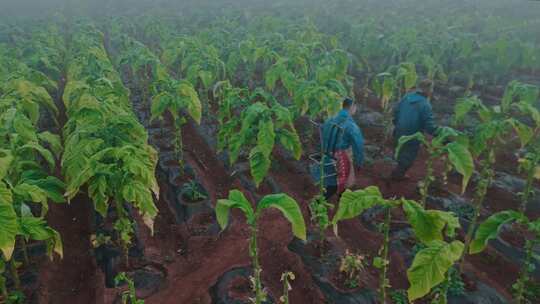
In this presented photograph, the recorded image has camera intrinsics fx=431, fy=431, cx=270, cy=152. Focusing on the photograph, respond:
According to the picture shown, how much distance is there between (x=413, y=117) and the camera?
8.43 metres

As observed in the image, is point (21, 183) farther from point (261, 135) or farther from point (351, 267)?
point (351, 267)

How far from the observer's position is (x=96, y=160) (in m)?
5.44

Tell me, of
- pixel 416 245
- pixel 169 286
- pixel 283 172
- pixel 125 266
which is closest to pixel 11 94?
pixel 125 266

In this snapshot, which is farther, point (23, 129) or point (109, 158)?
point (23, 129)

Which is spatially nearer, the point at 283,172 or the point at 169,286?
the point at 169,286

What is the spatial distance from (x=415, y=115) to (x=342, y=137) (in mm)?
2149

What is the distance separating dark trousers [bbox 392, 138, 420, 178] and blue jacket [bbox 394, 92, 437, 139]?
11.4 inches

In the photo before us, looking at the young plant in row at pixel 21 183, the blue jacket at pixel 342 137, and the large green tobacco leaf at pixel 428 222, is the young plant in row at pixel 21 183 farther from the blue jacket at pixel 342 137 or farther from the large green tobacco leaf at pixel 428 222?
the blue jacket at pixel 342 137

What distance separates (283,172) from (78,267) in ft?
15.3

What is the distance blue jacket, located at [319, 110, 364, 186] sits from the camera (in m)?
7.05

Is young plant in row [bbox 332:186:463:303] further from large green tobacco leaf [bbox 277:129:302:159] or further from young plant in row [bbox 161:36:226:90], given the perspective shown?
young plant in row [bbox 161:36:226:90]

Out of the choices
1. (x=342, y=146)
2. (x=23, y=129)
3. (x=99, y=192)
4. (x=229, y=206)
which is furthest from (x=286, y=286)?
(x=23, y=129)

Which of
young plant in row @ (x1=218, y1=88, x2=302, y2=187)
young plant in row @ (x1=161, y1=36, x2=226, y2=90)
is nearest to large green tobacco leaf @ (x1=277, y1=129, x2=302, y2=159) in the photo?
young plant in row @ (x1=218, y1=88, x2=302, y2=187)

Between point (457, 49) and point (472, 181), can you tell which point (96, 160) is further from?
point (457, 49)
